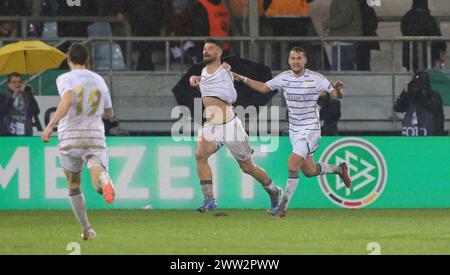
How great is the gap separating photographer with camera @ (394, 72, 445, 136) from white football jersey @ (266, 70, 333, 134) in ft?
12.7

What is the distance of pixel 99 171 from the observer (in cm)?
1374

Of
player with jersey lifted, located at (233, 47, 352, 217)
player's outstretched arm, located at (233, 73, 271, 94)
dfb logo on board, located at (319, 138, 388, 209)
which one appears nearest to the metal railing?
dfb logo on board, located at (319, 138, 388, 209)

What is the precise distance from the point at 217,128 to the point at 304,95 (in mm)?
1322

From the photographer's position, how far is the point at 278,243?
13.8 m

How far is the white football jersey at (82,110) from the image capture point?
545 inches

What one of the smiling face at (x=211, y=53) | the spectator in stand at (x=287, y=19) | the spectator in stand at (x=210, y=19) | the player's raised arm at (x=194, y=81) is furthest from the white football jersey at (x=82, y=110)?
the spectator in stand at (x=287, y=19)

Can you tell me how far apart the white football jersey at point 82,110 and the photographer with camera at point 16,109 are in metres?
6.81

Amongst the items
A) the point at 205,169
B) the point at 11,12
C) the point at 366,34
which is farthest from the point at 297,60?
the point at 11,12

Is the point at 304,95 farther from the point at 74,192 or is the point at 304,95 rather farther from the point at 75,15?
the point at 75,15

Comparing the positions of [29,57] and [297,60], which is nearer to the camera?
[297,60]

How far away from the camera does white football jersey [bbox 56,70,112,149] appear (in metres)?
13.8

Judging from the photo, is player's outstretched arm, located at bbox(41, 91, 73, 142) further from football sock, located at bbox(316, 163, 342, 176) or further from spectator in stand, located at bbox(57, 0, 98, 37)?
spectator in stand, located at bbox(57, 0, 98, 37)

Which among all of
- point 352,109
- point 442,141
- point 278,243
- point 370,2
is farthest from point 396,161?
point 278,243

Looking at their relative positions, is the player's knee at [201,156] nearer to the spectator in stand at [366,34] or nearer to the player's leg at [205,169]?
the player's leg at [205,169]
